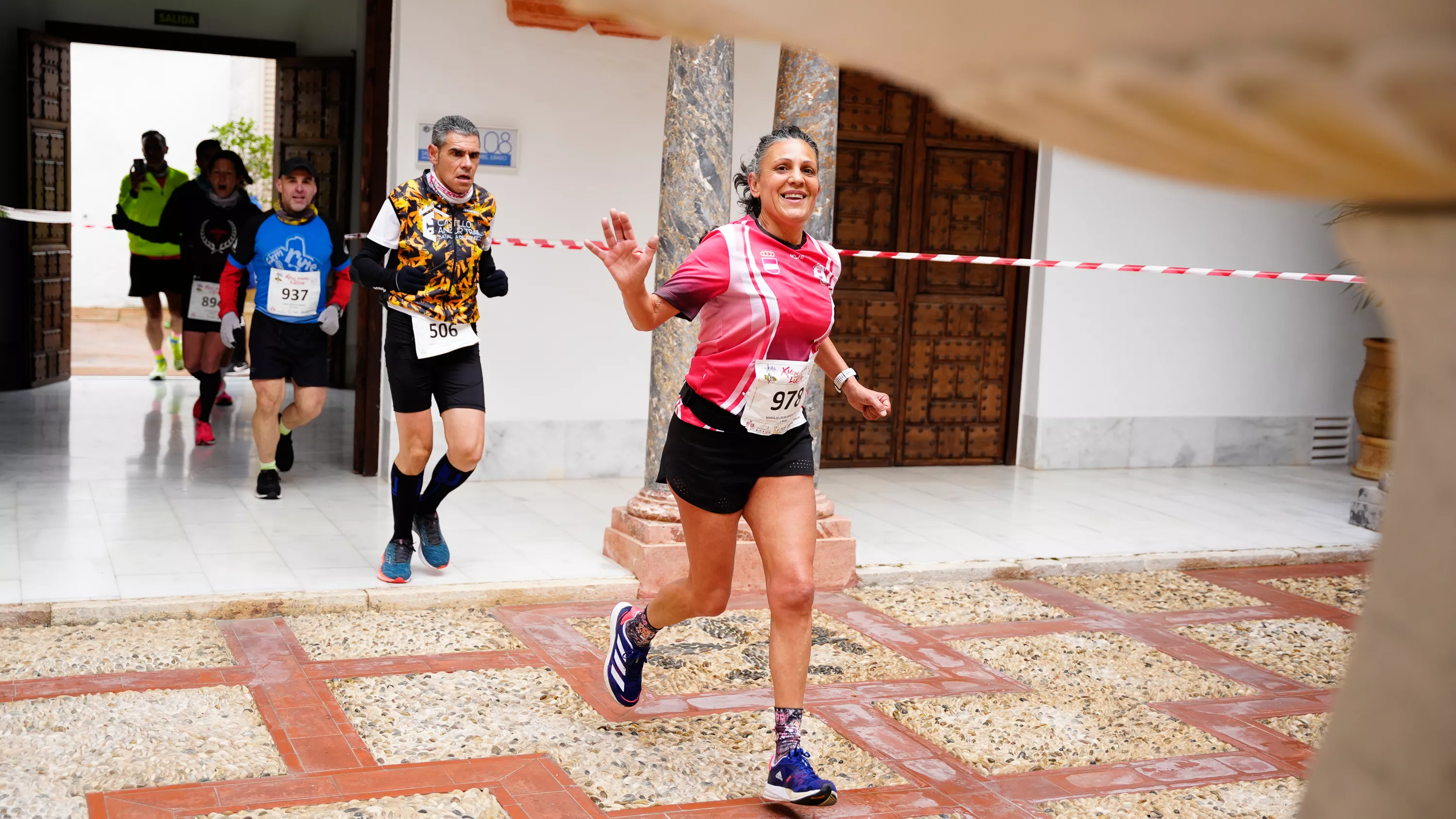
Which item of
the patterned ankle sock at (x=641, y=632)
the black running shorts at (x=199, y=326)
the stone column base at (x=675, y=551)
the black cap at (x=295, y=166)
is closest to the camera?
the patterned ankle sock at (x=641, y=632)

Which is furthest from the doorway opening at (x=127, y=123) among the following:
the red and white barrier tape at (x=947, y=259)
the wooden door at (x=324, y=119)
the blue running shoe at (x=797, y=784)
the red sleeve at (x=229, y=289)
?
the blue running shoe at (x=797, y=784)

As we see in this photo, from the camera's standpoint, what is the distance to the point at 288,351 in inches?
293

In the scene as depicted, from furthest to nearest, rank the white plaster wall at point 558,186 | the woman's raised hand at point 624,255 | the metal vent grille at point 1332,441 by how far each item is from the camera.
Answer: the metal vent grille at point 1332,441
the white plaster wall at point 558,186
the woman's raised hand at point 624,255

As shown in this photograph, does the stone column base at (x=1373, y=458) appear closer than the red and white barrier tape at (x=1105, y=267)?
No

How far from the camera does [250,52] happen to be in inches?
536

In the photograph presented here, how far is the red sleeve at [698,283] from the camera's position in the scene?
3.95m

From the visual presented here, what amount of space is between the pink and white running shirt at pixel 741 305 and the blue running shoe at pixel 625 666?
35.7 inches

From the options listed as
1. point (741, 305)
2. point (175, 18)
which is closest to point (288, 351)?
point (741, 305)

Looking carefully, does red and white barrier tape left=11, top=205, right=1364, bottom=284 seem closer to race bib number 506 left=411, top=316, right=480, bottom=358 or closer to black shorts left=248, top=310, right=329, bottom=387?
black shorts left=248, top=310, right=329, bottom=387

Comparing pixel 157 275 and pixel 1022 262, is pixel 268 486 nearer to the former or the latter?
pixel 1022 262

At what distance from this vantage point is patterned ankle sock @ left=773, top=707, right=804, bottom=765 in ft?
12.9

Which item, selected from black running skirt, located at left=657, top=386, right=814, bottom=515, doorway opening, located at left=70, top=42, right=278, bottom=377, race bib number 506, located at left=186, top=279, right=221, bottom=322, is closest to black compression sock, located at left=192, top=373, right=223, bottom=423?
race bib number 506, located at left=186, top=279, right=221, bottom=322

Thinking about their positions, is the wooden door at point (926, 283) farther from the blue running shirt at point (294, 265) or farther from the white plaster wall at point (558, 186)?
the blue running shirt at point (294, 265)

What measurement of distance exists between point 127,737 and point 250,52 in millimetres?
10772
